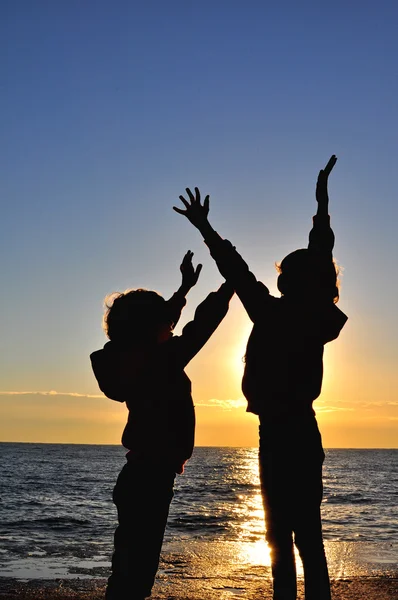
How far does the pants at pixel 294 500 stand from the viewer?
12.2ft

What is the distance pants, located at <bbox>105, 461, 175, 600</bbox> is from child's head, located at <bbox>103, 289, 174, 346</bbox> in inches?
30.1

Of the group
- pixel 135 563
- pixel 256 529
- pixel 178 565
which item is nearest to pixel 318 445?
pixel 135 563

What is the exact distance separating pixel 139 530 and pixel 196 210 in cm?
198

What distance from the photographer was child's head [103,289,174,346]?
160 inches

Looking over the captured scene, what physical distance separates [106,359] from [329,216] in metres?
1.67

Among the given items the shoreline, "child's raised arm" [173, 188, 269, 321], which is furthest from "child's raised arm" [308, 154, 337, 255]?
the shoreline

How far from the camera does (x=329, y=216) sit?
4219mm

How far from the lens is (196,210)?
4219 millimetres

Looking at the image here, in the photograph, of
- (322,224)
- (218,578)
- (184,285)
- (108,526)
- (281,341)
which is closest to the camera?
(281,341)

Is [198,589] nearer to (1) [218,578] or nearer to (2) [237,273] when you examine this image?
(1) [218,578]

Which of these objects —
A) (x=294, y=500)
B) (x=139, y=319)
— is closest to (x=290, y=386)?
(x=294, y=500)

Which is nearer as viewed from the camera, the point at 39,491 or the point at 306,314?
the point at 306,314

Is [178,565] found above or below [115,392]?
below

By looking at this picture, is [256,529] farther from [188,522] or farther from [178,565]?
[178,565]
